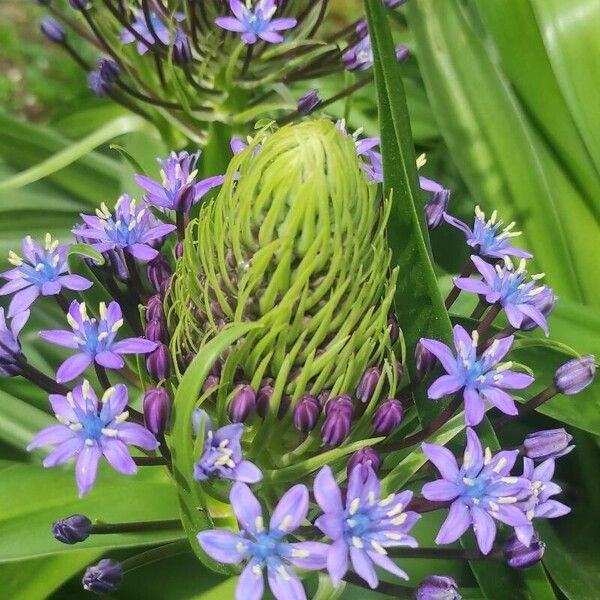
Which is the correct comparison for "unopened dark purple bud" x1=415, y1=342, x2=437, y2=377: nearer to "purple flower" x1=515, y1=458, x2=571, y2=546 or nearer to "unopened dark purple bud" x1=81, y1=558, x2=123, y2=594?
"purple flower" x1=515, y1=458, x2=571, y2=546

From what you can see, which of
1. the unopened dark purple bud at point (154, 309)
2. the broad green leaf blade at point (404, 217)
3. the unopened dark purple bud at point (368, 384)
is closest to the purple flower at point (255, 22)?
the broad green leaf blade at point (404, 217)

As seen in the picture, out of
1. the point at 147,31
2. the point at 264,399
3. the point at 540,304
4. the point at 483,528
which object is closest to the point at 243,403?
the point at 264,399

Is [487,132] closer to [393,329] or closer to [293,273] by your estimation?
[393,329]

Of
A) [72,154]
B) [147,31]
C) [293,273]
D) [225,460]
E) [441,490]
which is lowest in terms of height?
[441,490]

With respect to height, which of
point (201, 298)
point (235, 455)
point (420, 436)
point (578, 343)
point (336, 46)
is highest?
point (336, 46)

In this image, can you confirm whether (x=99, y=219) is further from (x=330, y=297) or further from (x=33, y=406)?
(x=33, y=406)

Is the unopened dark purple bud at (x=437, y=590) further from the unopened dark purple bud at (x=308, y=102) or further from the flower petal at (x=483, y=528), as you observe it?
the unopened dark purple bud at (x=308, y=102)

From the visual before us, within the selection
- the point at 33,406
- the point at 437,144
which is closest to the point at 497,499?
the point at 33,406
